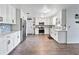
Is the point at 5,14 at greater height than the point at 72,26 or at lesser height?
greater

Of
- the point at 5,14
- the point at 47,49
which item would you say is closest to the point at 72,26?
the point at 47,49

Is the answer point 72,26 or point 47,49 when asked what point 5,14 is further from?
point 72,26

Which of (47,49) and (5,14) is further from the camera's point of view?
(47,49)

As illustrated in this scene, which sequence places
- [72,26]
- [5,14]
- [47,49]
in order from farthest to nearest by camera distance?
[72,26], [47,49], [5,14]

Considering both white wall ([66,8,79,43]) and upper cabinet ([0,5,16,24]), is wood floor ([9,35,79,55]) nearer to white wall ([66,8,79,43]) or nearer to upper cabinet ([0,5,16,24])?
white wall ([66,8,79,43])

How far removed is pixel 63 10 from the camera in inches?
247

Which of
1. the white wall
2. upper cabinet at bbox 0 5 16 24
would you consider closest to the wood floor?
the white wall

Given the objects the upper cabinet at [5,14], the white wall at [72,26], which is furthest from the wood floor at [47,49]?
the upper cabinet at [5,14]

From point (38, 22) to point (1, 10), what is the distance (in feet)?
27.1

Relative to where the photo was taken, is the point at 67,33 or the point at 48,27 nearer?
the point at 67,33
